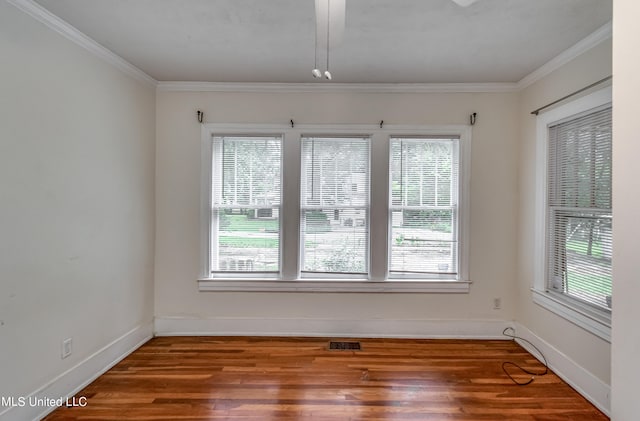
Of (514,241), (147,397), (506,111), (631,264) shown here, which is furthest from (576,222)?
(147,397)

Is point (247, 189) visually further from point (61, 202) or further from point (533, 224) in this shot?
point (533, 224)

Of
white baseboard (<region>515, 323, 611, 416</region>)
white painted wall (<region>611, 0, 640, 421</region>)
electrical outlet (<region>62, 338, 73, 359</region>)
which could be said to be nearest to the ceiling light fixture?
white painted wall (<region>611, 0, 640, 421</region>)

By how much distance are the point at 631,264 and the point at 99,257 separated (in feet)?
9.87

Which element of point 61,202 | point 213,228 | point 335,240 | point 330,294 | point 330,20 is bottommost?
point 330,294

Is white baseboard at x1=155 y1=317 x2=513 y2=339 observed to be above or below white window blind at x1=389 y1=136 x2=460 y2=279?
below

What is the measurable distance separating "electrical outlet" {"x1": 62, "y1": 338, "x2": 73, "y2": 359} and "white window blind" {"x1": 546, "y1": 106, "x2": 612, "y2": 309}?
3.79 meters

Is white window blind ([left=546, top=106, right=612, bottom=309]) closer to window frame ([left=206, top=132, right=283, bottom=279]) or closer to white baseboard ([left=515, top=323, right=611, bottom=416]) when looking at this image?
white baseboard ([left=515, top=323, right=611, bottom=416])

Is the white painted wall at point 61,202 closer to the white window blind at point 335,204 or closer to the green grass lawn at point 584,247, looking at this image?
the white window blind at point 335,204

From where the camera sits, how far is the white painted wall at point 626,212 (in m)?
0.72

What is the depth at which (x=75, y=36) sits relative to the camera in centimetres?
209

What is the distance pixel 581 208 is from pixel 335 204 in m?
2.02

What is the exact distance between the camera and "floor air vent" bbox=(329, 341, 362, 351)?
278cm

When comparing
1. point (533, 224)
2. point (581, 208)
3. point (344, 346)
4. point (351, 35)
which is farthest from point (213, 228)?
point (581, 208)

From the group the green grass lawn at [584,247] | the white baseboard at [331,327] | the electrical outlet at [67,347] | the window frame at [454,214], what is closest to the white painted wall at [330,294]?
the white baseboard at [331,327]
